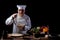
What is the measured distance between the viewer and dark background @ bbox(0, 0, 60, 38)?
10.9 feet

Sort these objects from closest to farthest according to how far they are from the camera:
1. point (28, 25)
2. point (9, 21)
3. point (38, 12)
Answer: point (9, 21)
point (28, 25)
point (38, 12)

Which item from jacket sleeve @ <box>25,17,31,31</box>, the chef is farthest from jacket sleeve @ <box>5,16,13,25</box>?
jacket sleeve @ <box>25,17,31,31</box>

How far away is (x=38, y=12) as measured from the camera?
3459mm

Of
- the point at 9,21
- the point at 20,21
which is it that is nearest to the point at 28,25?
the point at 20,21

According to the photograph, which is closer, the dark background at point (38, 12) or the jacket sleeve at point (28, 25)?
the jacket sleeve at point (28, 25)

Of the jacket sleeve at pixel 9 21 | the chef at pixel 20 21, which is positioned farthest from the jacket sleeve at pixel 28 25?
the jacket sleeve at pixel 9 21

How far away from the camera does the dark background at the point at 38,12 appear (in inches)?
131

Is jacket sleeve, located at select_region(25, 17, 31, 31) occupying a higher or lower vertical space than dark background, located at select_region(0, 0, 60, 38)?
lower

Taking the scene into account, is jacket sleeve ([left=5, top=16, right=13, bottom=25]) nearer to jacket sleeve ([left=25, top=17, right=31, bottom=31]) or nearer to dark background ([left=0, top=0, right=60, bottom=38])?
dark background ([left=0, top=0, right=60, bottom=38])

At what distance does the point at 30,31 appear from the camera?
303 centimetres

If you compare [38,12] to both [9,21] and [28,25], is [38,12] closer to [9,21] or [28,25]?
[28,25]

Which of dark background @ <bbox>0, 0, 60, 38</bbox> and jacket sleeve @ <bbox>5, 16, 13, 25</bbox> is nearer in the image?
jacket sleeve @ <bbox>5, 16, 13, 25</bbox>

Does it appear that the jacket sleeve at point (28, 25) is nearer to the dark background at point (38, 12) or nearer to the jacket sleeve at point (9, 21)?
the dark background at point (38, 12)

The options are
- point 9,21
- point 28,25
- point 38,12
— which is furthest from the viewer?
point 38,12
